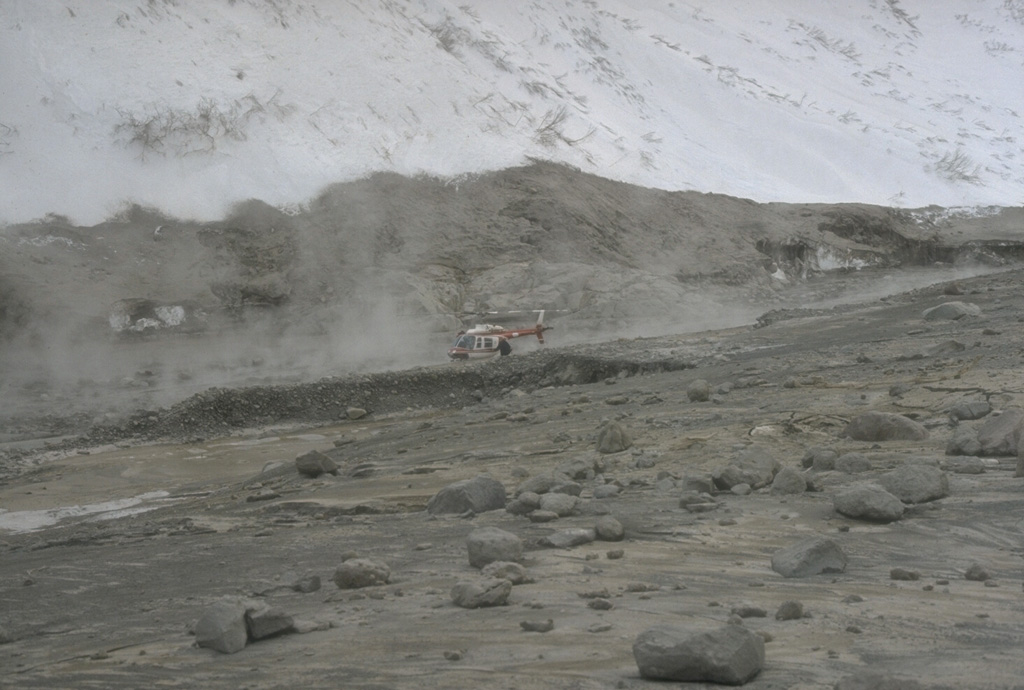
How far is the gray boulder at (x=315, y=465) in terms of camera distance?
953 cm

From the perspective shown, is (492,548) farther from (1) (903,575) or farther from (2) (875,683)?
(2) (875,683)

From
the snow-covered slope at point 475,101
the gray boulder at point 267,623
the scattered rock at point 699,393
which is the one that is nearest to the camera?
the gray boulder at point 267,623

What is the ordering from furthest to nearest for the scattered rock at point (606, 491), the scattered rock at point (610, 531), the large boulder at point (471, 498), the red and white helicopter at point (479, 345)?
1. the red and white helicopter at point (479, 345)
2. the scattered rock at point (606, 491)
3. the large boulder at point (471, 498)
4. the scattered rock at point (610, 531)

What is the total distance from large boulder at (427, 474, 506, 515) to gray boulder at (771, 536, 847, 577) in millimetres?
2234

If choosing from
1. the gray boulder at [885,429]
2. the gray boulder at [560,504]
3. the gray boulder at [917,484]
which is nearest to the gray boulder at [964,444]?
the gray boulder at [885,429]

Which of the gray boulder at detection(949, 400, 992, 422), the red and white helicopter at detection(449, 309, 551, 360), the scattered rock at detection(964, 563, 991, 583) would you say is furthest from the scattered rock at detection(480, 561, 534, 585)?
the red and white helicopter at detection(449, 309, 551, 360)

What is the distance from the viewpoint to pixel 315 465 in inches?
376

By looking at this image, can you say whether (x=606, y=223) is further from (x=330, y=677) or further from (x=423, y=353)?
(x=330, y=677)

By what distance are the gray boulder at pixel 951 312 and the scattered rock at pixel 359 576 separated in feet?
34.8

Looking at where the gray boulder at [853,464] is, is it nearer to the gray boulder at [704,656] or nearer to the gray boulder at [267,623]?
the gray boulder at [704,656]

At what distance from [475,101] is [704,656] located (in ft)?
84.8

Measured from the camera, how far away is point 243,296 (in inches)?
840

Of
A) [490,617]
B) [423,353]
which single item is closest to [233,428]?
[423,353]

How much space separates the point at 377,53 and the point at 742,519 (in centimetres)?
2428
